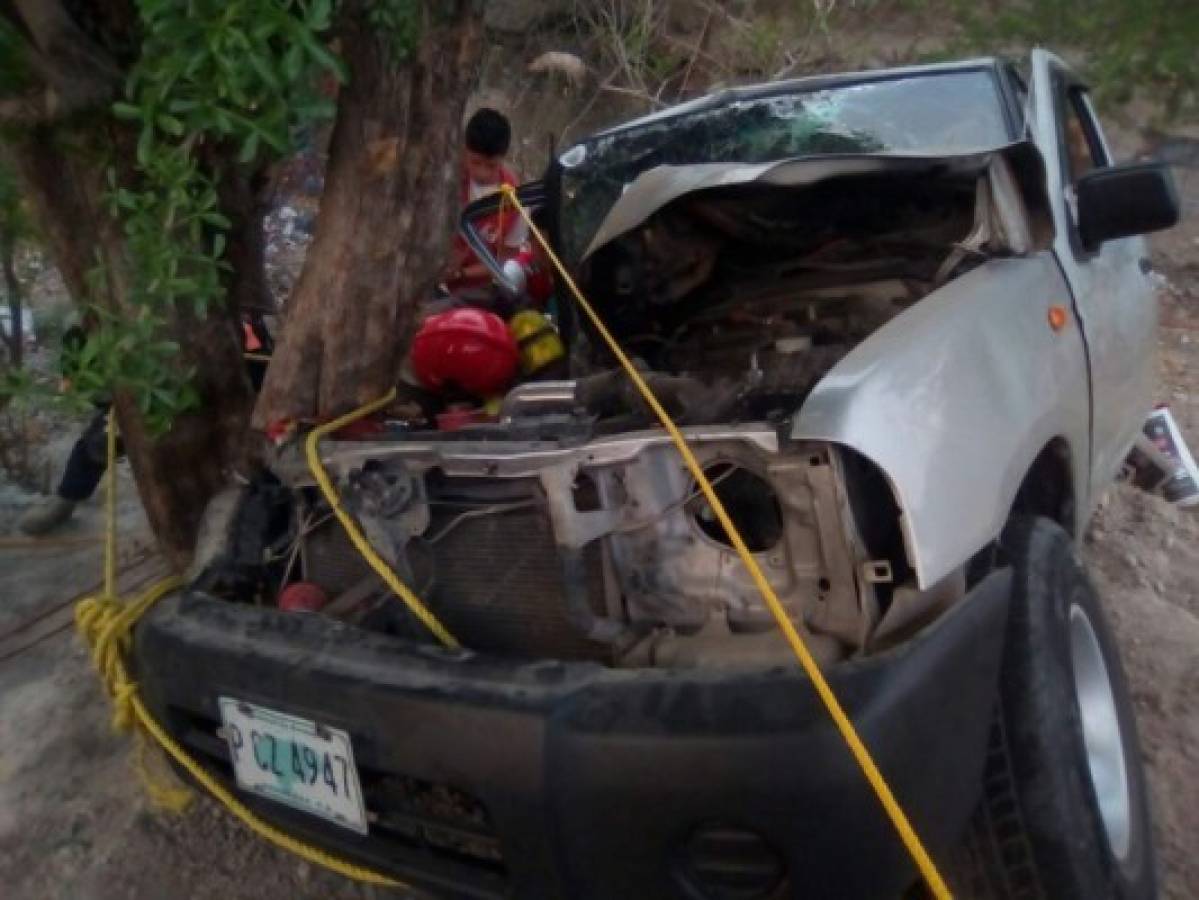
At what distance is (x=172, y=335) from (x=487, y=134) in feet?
7.62

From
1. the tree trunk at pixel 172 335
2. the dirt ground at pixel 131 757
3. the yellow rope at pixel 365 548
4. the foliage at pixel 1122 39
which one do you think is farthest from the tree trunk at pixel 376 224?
the foliage at pixel 1122 39

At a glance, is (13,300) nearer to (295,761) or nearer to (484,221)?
(484,221)

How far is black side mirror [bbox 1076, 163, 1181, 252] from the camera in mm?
2803

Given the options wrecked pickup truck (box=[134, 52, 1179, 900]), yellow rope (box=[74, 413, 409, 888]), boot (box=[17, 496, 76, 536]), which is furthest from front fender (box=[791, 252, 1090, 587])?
boot (box=[17, 496, 76, 536])

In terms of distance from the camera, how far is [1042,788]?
202 cm

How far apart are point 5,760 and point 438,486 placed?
1683 millimetres

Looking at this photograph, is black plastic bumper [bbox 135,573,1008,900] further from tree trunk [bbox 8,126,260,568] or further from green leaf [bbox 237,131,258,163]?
tree trunk [bbox 8,126,260,568]

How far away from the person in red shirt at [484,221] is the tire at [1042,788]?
64.5 inches

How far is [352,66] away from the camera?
268 centimetres


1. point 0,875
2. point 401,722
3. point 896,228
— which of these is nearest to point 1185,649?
point 896,228

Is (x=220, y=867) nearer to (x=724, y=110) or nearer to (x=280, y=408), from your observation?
(x=280, y=408)

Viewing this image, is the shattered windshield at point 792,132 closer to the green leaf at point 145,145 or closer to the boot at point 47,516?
the green leaf at point 145,145

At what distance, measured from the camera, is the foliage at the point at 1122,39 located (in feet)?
28.3

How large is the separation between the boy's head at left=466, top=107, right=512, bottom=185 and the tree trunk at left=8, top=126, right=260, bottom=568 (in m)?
1.85
